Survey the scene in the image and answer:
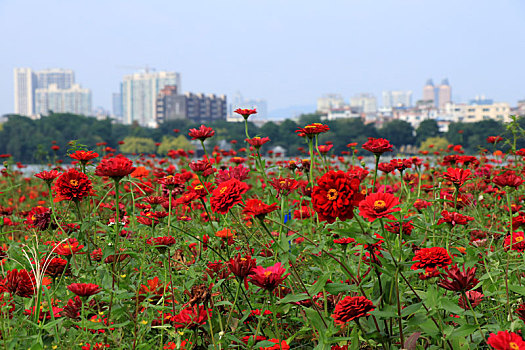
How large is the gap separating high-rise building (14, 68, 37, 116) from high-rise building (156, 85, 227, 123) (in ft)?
253

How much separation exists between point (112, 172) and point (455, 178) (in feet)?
4.28

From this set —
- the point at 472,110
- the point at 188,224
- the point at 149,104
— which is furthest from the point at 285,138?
the point at 149,104

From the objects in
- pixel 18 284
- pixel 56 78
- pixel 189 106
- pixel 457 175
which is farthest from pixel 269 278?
pixel 56 78

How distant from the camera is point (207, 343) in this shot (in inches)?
70.2

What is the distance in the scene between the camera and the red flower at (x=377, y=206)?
120cm

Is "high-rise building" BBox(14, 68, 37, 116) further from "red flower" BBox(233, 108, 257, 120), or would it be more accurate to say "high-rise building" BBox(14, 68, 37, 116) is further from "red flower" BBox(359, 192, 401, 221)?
"red flower" BBox(359, 192, 401, 221)

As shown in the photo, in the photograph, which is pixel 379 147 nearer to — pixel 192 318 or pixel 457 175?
pixel 457 175

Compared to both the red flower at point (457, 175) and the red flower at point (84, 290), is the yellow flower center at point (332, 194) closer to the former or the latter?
the red flower at point (84, 290)

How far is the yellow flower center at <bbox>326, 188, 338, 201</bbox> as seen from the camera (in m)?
1.22

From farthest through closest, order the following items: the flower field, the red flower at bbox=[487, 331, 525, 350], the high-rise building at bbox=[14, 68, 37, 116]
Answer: the high-rise building at bbox=[14, 68, 37, 116] → the flower field → the red flower at bbox=[487, 331, 525, 350]

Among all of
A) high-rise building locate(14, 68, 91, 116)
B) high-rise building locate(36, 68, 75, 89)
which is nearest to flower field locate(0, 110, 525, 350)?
high-rise building locate(14, 68, 91, 116)

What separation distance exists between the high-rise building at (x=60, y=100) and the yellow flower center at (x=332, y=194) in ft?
561

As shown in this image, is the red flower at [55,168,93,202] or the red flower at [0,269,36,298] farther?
the red flower at [55,168,93,202]

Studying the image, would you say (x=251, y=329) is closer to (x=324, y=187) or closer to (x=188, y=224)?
(x=324, y=187)
